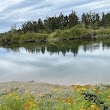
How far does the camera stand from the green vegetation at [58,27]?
102 m

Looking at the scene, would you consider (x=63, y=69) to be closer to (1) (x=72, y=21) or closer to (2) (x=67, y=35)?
(2) (x=67, y=35)

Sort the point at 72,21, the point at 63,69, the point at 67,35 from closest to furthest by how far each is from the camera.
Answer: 1. the point at 63,69
2. the point at 67,35
3. the point at 72,21

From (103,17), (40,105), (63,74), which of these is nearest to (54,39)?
(103,17)

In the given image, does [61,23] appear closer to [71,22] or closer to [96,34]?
[71,22]

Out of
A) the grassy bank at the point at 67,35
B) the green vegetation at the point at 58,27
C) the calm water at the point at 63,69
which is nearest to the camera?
the calm water at the point at 63,69

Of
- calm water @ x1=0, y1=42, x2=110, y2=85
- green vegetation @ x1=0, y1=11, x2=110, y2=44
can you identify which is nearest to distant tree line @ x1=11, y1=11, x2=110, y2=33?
green vegetation @ x1=0, y1=11, x2=110, y2=44

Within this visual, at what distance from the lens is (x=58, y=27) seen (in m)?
Result: 116

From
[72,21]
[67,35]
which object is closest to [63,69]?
[67,35]

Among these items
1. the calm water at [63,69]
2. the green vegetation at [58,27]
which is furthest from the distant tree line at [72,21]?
the calm water at [63,69]

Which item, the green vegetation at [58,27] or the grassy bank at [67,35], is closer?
the grassy bank at [67,35]

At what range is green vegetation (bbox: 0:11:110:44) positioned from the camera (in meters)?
102

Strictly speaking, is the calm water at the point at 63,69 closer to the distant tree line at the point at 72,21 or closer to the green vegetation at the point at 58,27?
the green vegetation at the point at 58,27

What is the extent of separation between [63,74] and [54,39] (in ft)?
255

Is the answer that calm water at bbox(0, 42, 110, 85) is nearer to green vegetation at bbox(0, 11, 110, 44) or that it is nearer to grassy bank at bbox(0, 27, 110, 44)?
grassy bank at bbox(0, 27, 110, 44)
